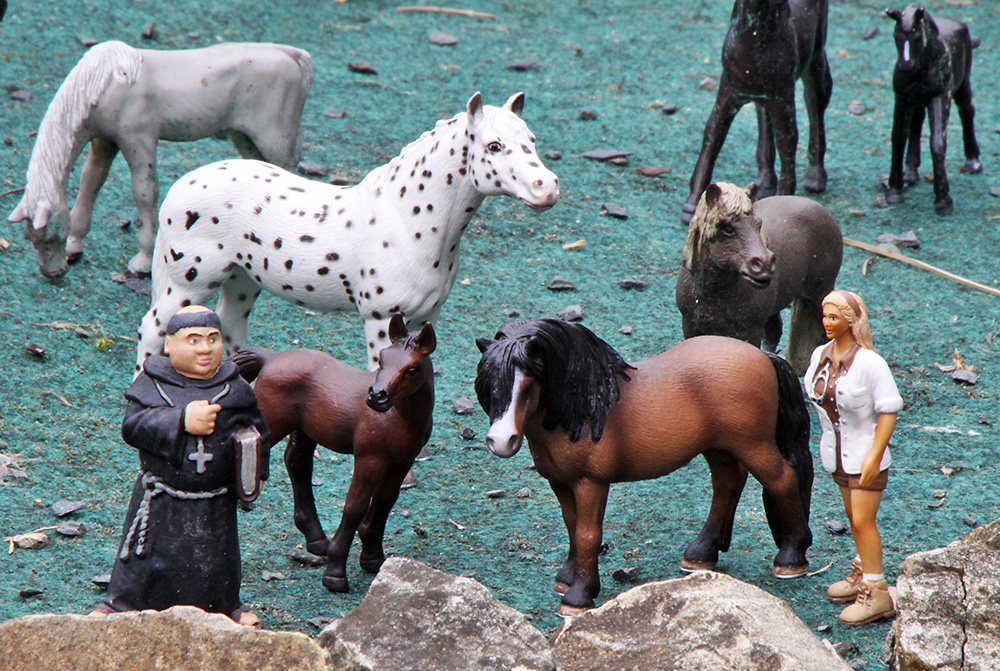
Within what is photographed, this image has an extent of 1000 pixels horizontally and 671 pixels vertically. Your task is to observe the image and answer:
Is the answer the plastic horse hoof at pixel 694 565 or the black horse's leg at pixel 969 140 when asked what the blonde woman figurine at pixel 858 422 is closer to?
the plastic horse hoof at pixel 694 565

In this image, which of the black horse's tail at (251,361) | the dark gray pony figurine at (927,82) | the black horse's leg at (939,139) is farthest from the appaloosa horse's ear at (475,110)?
the black horse's leg at (939,139)

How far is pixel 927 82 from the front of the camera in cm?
640

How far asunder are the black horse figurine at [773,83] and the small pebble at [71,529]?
3494 mm

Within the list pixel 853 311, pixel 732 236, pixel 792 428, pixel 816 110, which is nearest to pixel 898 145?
pixel 816 110

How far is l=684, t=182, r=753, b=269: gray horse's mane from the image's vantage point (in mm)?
4395

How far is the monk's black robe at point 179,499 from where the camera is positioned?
11.3 ft

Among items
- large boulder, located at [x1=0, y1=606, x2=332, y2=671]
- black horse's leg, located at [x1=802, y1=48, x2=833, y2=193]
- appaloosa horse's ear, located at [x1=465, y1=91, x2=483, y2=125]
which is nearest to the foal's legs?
appaloosa horse's ear, located at [x1=465, y1=91, x2=483, y2=125]

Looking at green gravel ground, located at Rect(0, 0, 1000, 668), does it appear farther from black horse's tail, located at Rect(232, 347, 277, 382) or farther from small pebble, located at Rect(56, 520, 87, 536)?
black horse's tail, located at Rect(232, 347, 277, 382)

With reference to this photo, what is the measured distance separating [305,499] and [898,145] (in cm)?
395

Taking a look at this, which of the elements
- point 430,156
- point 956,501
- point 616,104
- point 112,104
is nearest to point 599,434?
point 430,156

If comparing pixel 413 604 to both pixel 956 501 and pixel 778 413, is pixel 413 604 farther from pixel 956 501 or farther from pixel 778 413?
pixel 956 501

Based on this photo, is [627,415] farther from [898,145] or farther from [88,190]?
[898,145]

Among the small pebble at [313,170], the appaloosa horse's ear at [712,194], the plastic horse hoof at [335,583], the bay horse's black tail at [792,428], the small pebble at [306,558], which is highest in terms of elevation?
the appaloosa horse's ear at [712,194]

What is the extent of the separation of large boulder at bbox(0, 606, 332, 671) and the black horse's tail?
3.39 ft
